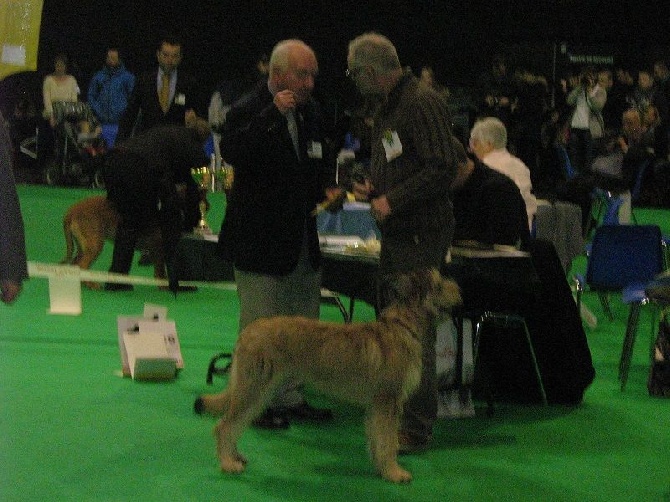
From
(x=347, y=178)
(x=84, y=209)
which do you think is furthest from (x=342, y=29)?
(x=84, y=209)

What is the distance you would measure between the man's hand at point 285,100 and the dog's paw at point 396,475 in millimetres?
1510

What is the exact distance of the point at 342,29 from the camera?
760 inches

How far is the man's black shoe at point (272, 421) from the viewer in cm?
457

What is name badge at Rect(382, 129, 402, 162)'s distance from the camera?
13.5ft

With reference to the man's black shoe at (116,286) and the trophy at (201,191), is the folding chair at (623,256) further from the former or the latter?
the man's black shoe at (116,286)

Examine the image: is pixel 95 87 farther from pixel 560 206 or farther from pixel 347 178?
pixel 560 206

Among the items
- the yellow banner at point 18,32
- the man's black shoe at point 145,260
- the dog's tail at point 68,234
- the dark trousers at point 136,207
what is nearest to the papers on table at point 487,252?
the yellow banner at point 18,32

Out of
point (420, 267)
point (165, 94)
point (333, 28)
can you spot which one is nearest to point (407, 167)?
point (420, 267)

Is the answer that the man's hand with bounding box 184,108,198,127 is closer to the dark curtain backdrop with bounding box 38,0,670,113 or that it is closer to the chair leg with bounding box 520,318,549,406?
the chair leg with bounding box 520,318,549,406

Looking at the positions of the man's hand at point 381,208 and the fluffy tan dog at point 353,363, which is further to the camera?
the man's hand at point 381,208

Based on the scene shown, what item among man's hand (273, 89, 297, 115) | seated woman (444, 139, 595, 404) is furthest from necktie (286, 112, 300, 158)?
seated woman (444, 139, 595, 404)

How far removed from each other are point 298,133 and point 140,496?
1.67 m

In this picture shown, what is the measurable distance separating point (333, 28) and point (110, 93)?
601 centimetres

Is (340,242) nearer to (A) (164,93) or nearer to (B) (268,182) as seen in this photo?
(B) (268,182)
